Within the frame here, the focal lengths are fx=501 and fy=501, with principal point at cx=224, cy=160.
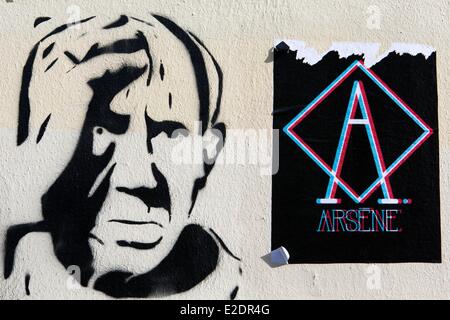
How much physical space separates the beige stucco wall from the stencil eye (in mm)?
364

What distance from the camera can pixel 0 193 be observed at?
335 cm

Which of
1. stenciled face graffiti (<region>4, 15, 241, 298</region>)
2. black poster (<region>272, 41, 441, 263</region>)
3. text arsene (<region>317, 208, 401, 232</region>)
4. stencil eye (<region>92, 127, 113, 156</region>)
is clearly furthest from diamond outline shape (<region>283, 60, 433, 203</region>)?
stencil eye (<region>92, 127, 113, 156</region>)

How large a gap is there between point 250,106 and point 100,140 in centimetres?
106

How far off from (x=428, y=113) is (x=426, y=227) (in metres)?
0.82

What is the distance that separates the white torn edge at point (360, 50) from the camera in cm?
353

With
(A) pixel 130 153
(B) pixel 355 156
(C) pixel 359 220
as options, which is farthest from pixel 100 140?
(C) pixel 359 220

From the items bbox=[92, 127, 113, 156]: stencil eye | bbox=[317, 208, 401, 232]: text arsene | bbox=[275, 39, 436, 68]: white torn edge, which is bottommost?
bbox=[317, 208, 401, 232]: text arsene

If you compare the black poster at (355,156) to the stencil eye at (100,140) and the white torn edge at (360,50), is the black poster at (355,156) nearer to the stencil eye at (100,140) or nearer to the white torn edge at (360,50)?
the white torn edge at (360,50)

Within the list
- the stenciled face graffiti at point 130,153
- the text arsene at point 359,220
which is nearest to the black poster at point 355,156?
the text arsene at point 359,220

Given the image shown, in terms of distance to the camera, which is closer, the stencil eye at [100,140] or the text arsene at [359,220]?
the stencil eye at [100,140]

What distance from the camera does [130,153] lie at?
342 centimetres

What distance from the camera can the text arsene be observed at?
11.6 feet

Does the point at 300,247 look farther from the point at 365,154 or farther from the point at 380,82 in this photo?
the point at 380,82

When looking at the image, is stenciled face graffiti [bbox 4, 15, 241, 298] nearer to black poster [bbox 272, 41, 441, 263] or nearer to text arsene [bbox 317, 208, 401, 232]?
black poster [bbox 272, 41, 441, 263]
